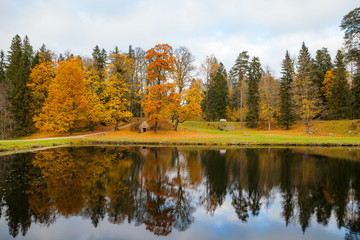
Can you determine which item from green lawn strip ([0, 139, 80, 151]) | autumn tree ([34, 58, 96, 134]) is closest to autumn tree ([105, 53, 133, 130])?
autumn tree ([34, 58, 96, 134])

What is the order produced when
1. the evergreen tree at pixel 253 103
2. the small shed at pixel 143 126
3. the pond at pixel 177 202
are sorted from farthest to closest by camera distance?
1. the evergreen tree at pixel 253 103
2. the small shed at pixel 143 126
3. the pond at pixel 177 202

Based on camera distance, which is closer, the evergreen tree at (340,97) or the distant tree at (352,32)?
the distant tree at (352,32)

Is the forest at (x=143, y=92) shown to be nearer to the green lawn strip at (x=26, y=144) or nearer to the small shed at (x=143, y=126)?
the small shed at (x=143, y=126)

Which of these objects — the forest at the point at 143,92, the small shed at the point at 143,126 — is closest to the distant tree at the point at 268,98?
the forest at the point at 143,92

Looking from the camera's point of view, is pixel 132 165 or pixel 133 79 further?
pixel 133 79

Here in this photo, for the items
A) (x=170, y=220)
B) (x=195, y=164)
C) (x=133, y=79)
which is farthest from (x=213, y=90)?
(x=170, y=220)

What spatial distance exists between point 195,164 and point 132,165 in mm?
4227

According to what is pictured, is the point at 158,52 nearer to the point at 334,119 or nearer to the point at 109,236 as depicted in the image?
the point at 109,236

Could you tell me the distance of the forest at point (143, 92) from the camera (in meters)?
30.9

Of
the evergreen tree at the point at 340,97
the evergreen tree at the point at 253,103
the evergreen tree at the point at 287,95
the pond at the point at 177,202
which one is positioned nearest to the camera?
the pond at the point at 177,202

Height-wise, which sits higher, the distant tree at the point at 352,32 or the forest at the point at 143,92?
the distant tree at the point at 352,32

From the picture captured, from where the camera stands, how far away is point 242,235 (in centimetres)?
601

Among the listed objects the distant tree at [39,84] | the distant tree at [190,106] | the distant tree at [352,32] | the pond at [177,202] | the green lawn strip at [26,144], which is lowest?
the pond at [177,202]

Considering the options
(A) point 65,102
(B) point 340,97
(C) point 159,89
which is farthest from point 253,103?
(A) point 65,102
